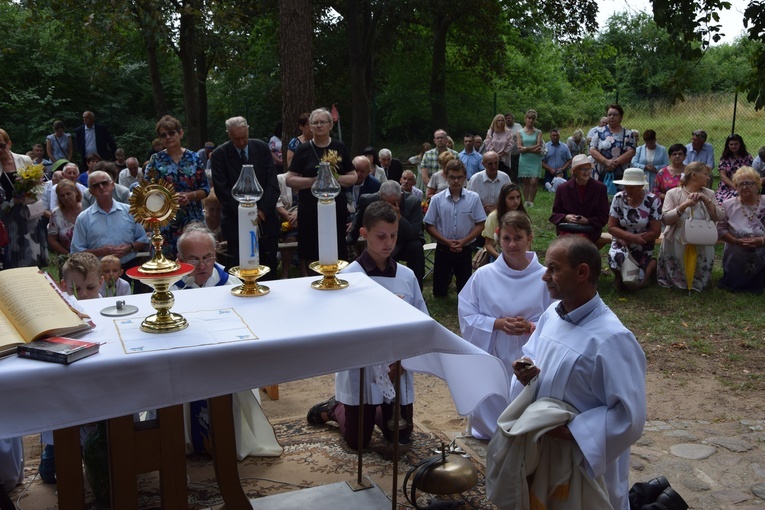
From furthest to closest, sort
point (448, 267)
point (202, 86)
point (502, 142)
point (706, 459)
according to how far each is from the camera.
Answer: point (202, 86) → point (502, 142) → point (448, 267) → point (706, 459)

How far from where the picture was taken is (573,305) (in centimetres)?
348

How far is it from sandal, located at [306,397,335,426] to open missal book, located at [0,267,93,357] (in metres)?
2.35

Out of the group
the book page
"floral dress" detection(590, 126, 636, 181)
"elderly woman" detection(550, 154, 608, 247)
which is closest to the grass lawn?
"elderly woman" detection(550, 154, 608, 247)

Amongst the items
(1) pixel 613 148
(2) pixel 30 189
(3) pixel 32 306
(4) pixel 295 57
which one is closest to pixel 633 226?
(1) pixel 613 148

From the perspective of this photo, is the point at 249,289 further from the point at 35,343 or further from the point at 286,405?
the point at 286,405

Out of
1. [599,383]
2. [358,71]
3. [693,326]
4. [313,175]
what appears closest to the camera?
[599,383]

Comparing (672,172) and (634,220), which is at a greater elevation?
(672,172)

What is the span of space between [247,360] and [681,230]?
307 inches

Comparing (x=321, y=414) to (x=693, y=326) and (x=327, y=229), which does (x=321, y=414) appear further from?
(x=693, y=326)

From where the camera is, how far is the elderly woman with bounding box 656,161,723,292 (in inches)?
371

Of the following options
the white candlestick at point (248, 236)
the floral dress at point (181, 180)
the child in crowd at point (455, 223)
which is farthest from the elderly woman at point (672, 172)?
the white candlestick at point (248, 236)

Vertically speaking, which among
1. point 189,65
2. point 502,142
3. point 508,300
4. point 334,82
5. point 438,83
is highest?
point 189,65

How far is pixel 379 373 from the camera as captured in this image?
4738mm

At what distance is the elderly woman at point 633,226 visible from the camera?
943 cm
